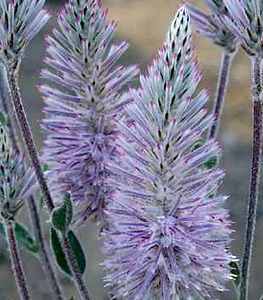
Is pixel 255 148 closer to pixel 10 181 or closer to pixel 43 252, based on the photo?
pixel 10 181

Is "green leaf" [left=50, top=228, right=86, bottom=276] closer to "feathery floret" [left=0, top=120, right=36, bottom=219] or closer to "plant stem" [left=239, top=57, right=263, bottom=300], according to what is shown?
"feathery floret" [left=0, top=120, right=36, bottom=219]

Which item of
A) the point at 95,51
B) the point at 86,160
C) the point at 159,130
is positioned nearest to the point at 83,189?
the point at 86,160

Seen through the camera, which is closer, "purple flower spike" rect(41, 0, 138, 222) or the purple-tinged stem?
"purple flower spike" rect(41, 0, 138, 222)

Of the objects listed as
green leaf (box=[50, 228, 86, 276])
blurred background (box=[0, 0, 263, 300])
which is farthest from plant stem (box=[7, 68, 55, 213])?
blurred background (box=[0, 0, 263, 300])

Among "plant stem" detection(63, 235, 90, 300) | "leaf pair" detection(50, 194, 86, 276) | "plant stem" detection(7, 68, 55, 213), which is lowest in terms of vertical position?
"plant stem" detection(63, 235, 90, 300)

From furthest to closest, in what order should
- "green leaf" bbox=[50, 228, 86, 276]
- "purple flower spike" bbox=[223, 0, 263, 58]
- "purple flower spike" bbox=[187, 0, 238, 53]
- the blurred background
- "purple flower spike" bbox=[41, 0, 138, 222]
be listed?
1. the blurred background
2. "green leaf" bbox=[50, 228, 86, 276]
3. "purple flower spike" bbox=[187, 0, 238, 53]
4. "purple flower spike" bbox=[41, 0, 138, 222]
5. "purple flower spike" bbox=[223, 0, 263, 58]

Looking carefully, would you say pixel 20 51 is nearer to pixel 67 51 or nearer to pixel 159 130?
pixel 67 51
